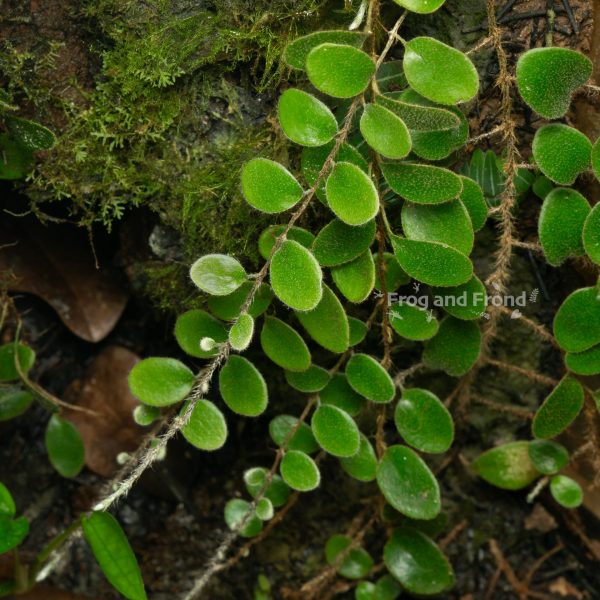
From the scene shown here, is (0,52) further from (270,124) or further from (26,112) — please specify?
(270,124)

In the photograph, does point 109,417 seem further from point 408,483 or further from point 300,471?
point 408,483

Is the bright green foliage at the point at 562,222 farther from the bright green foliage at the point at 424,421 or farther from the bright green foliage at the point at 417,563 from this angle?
the bright green foliage at the point at 417,563

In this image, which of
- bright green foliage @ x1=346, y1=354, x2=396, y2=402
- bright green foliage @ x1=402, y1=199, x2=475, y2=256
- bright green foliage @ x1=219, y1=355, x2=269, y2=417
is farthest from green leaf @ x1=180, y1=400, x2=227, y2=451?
bright green foliage @ x1=402, y1=199, x2=475, y2=256

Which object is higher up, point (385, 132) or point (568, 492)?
point (385, 132)

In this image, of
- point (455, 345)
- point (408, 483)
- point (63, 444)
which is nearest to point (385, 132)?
point (455, 345)

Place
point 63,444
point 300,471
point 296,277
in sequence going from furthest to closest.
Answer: point 63,444, point 300,471, point 296,277

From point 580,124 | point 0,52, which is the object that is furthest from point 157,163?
Result: point 580,124

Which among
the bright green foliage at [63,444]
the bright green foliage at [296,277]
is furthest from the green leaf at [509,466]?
the bright green foliage at [63,444]
